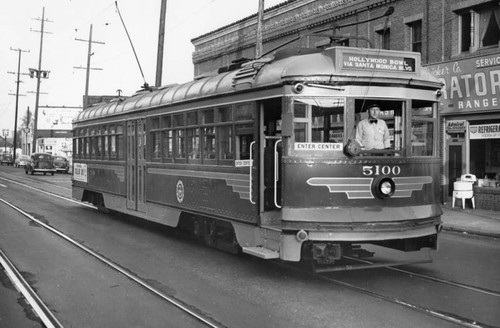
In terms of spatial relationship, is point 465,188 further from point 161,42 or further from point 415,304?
point 161,42

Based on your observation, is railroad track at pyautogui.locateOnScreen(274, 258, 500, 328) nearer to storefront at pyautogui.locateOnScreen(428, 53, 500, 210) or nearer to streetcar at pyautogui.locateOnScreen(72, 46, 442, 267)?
streetcar at pyautogui.locateOnScreen(72, 46, 442, 267)

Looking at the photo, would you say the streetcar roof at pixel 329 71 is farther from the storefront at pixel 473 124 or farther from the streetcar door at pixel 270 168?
the storefront at pixel 473 124

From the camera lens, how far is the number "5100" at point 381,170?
6.92m

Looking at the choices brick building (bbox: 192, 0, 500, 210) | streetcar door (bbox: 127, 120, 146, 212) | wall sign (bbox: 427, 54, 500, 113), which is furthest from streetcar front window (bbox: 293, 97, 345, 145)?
wall sign (bbox: 427, 54, 500, 113)

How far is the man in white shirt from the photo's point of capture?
276 inches

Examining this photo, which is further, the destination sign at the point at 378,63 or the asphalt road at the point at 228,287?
the destination sign at the point at 378,63

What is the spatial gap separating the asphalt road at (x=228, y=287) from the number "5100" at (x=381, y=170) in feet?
4.55

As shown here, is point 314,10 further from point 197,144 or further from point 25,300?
point 25,300

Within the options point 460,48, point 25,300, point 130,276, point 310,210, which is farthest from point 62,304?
point 460,48

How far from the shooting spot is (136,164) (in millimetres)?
11953

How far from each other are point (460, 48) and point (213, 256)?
1192 centimetres

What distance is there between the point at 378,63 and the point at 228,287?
338 cm

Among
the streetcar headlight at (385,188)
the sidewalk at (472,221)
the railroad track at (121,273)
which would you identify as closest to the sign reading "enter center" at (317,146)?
the streetcar headlight at (385,188)

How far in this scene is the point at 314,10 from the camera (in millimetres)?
22938
